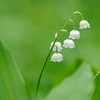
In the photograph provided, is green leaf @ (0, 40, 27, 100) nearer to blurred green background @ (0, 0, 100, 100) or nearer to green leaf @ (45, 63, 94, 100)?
green leaf @ (45, 63, 94, 100)

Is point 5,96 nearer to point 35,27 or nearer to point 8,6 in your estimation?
point 35,27

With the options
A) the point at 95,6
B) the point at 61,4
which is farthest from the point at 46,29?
the point at 95,6

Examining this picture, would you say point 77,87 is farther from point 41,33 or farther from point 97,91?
point 41,33

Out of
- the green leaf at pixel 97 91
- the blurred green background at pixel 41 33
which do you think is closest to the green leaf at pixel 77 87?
the green leaf at pixel 97 91

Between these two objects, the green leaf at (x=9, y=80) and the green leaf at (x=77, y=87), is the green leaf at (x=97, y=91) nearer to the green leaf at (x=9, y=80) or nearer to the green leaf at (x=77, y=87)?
the green leaf at (x=77, y=87)

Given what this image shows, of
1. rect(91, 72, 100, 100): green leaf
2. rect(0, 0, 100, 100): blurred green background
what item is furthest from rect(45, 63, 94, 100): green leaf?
rect(0, 0, 100, 100): blurred green background

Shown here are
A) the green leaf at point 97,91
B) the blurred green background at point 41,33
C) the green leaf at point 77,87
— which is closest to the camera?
the green leaf at point 77,87
